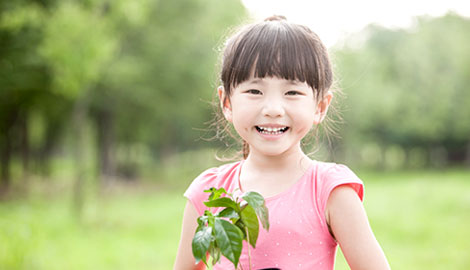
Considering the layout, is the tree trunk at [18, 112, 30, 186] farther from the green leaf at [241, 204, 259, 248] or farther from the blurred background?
the green leaf at [241, 204, 259, 248]

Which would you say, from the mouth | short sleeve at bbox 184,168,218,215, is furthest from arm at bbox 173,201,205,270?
the mouth

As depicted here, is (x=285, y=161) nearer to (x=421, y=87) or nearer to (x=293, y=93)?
(x=293, y=93)

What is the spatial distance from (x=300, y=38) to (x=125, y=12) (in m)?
9.62

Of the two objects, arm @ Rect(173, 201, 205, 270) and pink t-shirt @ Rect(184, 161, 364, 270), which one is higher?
pink t-shirt @ Rect(184, 161, 364, 270)

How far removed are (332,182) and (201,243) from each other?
486 mm

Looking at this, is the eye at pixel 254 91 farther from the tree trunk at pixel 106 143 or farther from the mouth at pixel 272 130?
the tree trunk at pixel 106 143

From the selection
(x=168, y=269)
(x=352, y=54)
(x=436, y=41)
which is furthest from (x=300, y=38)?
(x=436, y=41)

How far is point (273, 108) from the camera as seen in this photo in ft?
5.21

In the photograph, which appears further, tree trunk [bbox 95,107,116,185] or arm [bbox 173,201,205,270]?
tree trunk [bbox 95,107,116,185]

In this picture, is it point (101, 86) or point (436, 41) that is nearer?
point (101, 86)

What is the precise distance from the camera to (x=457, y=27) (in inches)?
1362

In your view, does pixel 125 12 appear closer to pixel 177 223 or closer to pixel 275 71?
pixel 177 223

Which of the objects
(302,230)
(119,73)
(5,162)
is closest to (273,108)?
(302,230)

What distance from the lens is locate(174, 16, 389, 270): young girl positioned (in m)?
1.58
